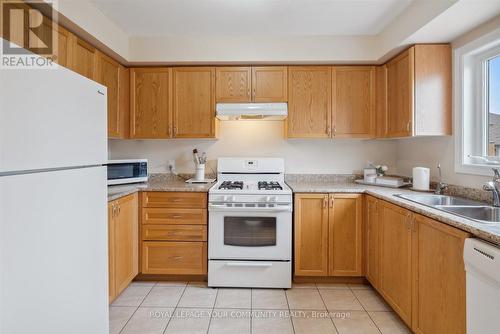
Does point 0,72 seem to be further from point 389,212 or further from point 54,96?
point 389,212

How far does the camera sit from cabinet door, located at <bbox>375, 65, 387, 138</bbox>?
2762 millimetres

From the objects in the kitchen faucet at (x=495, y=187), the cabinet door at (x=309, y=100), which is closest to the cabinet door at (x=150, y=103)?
the cabinet door at (x=309, y=100)

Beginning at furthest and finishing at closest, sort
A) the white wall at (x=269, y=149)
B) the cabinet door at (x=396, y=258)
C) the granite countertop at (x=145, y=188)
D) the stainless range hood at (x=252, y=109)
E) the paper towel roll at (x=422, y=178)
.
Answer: the white wall at (x=269, y=149) → the stainless range hood at (x=252, y=109) → the paper towel roll at (x=422, y=178) → the granite countertop at (x=145, y=188) → the cabinet door at (x=396, y=258)

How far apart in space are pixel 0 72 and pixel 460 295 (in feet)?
6.74

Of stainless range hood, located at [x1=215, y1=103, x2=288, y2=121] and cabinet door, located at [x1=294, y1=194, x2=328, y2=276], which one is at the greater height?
stainless range hood, located at [x1=215, y1=103, x2=288, y2=121]

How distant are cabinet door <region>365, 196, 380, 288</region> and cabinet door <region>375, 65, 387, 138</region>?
775 mm

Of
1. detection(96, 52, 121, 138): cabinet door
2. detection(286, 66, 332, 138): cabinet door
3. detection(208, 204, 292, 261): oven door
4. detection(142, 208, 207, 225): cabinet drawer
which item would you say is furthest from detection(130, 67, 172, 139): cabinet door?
detection(286, 66, 332, 138): cabinet door

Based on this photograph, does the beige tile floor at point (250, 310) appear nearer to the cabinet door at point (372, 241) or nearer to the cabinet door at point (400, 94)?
the cabinet door at point (372, 241)

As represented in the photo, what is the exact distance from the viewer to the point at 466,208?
1800 millimetres

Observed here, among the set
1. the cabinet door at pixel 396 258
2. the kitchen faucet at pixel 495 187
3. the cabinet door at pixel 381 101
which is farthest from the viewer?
the cabinet door at pixel 381 101

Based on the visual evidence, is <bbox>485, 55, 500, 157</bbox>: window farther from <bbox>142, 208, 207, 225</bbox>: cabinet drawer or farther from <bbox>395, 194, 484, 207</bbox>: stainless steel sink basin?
<bbox>142, 208, 207, 225</bbox>: cabinet drawer

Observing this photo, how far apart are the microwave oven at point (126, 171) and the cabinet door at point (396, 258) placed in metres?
2.24

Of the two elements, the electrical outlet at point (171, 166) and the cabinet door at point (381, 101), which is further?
the electrical outlet at point (171, 166)

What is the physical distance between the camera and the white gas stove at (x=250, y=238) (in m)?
2.45
